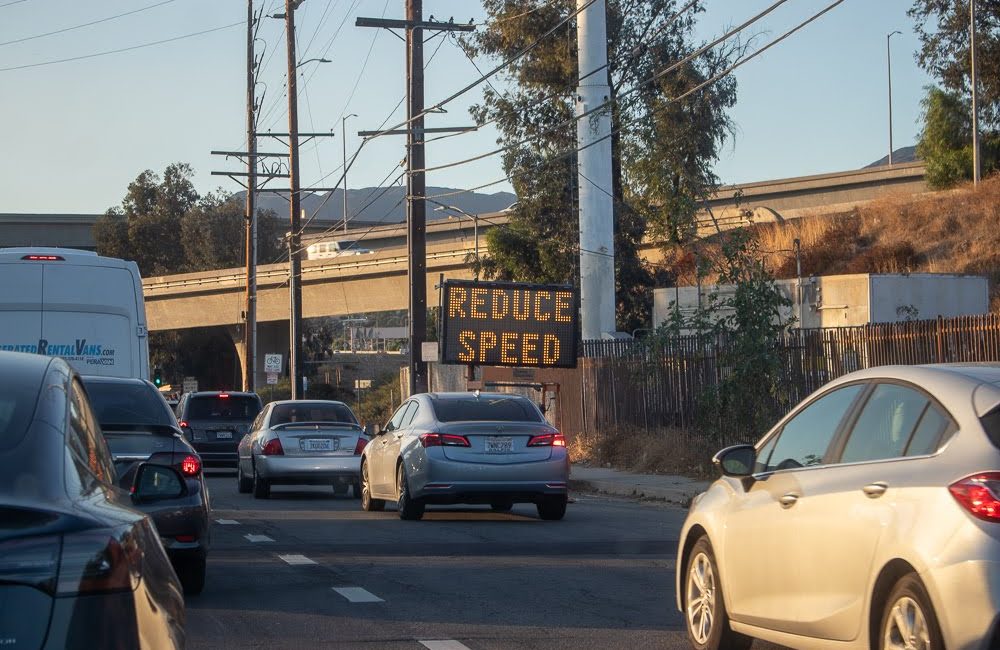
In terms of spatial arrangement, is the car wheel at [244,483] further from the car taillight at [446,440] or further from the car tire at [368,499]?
the car taillight at [446,440]

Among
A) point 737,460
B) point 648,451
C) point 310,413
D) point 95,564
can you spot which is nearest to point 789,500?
point 737,460

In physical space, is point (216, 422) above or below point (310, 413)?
below

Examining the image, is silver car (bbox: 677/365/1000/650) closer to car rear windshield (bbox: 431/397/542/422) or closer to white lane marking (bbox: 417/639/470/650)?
white lane marking (bbox: 417/639/470/650)

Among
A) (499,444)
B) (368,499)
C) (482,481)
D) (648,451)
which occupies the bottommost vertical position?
(368,499)

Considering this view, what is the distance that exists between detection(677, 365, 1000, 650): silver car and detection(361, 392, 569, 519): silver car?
7.52m

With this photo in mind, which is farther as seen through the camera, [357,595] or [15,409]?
[357,595]

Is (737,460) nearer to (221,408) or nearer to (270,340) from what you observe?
(221,408)

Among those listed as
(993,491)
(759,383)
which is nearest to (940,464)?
(993,491)

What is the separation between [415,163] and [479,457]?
1617 centimetres

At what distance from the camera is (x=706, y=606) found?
7691 millimetres

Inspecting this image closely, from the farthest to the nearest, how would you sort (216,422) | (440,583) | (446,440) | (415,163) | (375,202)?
(375,202), (415,163), (216,422), (446,440), (440,583)

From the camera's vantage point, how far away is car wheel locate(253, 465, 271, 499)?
2066cm

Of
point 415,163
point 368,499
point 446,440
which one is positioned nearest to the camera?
point 446,440

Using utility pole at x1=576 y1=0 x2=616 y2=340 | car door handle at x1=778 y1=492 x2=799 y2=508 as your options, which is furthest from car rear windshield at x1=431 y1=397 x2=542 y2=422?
utility pole at x1=576 y1=0 x2=616 y2=340
